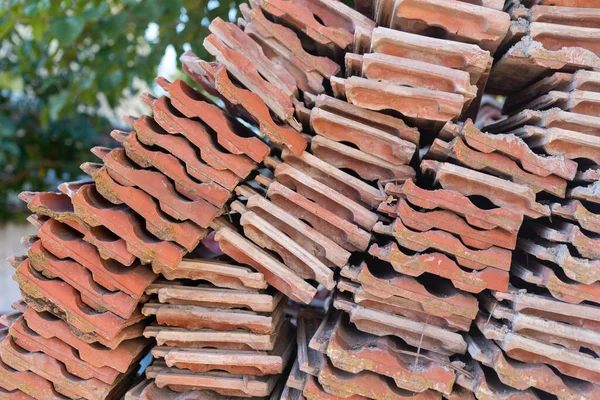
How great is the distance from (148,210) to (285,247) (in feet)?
1.81

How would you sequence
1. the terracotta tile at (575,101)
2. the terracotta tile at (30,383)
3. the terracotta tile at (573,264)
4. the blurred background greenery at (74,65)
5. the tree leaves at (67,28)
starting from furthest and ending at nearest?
the blurred background greenery at (74,65)
the tree leaves at (67,28)
the terracotta tile at (30,383)
the terracotta tile at (575,101)
the terracotta tile at (573,264)

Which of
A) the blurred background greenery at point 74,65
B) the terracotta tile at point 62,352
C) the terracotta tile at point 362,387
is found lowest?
the terracotta tile at point 62,352

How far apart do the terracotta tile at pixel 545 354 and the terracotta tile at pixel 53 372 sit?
158 centimetres

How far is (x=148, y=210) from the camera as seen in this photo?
1.93 metres

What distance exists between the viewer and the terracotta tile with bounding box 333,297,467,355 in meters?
1.93

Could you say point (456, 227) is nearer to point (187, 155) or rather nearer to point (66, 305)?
point (187, 155)

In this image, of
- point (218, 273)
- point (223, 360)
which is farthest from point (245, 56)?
point (223, 360)

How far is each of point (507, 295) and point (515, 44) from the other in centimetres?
100

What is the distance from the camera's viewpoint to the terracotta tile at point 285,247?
1.95 metres

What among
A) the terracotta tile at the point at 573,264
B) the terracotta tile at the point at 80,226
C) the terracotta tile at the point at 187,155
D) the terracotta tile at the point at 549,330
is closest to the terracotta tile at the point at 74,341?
the terracotta tile at the point at 80,226

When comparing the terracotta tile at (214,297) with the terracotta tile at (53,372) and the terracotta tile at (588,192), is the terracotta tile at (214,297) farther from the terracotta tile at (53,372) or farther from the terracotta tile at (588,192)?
the terracotta tile at (588,192)

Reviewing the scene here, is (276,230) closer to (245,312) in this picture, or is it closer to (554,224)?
(245,312)

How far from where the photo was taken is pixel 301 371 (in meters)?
2.07

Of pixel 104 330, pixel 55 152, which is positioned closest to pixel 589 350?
pixel 104 330
